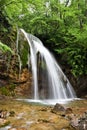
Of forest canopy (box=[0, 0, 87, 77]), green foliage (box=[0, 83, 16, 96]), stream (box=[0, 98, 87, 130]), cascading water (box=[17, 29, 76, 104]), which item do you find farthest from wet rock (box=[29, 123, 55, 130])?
forest canopy (box=[0, 0, 87, 77])

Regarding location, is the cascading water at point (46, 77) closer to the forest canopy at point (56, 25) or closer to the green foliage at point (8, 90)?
the forest canopy at point (56, 25)

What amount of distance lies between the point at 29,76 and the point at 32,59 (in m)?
1.13

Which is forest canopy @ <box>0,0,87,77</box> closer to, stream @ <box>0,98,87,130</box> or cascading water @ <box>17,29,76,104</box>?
cascading water @ <box>17,29,76,104</box>

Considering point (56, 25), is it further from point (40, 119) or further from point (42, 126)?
point (42, 126)

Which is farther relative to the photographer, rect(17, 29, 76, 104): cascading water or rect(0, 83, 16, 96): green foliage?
rect(17, 29, 76, 104): cascading water

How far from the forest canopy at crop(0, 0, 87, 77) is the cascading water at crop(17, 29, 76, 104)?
2.84 feet

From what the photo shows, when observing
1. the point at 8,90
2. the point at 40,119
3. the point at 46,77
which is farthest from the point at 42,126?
the point at 46,77

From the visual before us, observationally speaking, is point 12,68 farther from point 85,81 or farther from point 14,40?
point 85,81

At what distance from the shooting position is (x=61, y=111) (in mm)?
8445

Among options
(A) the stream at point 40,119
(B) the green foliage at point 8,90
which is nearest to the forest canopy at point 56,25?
(B) the green foliage at point 8,90

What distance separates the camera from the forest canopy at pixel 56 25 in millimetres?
14367

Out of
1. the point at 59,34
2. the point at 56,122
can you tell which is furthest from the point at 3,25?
the point at 56,122

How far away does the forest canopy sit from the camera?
47.1 feet

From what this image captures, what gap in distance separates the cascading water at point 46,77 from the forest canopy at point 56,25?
0.87 m
